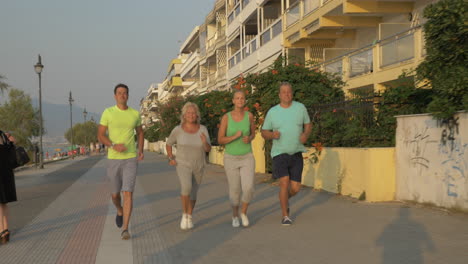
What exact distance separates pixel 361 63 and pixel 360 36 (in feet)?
14.4

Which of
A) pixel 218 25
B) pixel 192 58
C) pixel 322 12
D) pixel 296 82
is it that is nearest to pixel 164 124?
pixel 218 25

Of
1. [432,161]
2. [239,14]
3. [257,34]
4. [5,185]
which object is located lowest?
[5,185]

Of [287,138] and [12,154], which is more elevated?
A: [287,138]

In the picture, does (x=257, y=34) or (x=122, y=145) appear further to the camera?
(x=257, y=34)

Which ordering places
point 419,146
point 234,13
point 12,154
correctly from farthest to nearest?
point 234,13 → point 419,146 → point 12,154

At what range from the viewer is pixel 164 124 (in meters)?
38.2

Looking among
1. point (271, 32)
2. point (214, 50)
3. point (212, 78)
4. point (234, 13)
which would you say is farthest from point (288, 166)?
point (212, 78)

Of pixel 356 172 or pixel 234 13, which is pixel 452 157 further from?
pixel 234 13

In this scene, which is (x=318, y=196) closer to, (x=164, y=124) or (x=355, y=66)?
(x=355, y=66)

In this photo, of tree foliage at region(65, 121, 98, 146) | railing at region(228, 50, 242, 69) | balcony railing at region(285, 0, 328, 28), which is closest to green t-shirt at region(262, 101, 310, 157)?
balcony railing at region(285, 0, 328, 28)

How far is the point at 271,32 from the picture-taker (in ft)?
79.4

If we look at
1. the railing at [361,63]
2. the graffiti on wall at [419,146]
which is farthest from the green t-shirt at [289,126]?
the railing at [361,63]

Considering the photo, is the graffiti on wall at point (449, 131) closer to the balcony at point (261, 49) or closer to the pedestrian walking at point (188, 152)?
the pedestrian walking at point (188, 152)

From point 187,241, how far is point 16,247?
201 cm
